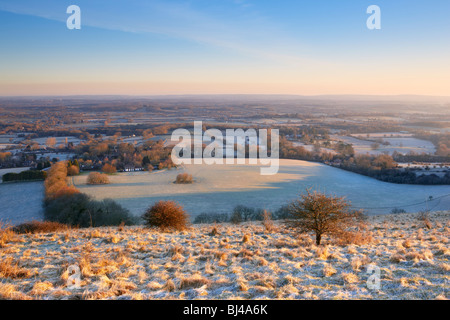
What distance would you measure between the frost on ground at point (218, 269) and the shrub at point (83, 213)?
36.6 ft

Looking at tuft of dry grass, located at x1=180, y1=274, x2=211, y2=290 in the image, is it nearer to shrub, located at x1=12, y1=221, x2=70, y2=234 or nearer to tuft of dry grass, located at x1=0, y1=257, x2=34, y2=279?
tuft of dry grass, located at x1=0, y1=257, x2=34, y2=279

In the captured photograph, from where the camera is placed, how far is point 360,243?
10.3 m

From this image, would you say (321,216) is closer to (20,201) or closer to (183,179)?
(183,179)

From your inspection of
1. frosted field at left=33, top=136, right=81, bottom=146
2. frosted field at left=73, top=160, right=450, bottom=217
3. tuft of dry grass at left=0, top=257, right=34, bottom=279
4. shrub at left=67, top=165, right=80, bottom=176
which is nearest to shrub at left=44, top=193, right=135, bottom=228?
frosted field at left=73, top=160, right=450, bottom=217

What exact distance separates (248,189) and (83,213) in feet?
63.8

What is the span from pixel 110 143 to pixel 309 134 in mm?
52015

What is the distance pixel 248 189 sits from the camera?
3638cm

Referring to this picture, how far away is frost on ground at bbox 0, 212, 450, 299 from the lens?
17.9ft

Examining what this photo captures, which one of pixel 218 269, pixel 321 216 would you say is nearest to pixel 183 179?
pixel 321 216

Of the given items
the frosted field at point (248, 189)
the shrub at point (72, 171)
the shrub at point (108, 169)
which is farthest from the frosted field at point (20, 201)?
the shrub at point (108, 169)

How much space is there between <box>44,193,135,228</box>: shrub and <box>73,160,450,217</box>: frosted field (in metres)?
3.80

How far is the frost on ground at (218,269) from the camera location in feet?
17.9

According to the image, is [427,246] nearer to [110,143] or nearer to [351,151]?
[351,151]

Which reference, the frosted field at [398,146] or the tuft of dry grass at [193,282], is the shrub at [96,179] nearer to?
the tuft of dry grass at [193,282]
